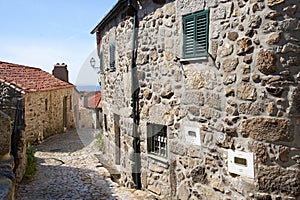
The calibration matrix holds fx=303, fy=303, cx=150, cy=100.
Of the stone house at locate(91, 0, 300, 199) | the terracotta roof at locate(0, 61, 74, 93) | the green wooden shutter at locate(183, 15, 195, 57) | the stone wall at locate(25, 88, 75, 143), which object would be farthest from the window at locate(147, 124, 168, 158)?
the stone wall at locate(25, 88, 75, 143)

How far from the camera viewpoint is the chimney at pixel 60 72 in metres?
20.7

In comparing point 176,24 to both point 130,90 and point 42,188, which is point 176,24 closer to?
point 130,90

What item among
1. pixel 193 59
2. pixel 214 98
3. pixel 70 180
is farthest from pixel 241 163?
pixel 70 180

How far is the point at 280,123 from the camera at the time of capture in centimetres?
421

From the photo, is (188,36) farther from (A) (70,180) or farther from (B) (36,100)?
(B) (36,100)

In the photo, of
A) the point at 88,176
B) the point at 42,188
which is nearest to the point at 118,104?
the point at 88,176

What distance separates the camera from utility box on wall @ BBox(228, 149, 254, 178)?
4.48 meters

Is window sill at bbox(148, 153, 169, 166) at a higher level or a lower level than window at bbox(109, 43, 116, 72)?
lower

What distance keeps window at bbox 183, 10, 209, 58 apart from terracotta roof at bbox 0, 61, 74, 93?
9.92 metres

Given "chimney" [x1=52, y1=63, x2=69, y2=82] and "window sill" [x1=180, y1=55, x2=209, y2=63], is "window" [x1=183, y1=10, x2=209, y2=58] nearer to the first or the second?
"window sill" [x1=180, y1=55, x2=209, y2=63]

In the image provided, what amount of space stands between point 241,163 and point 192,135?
1121 mm

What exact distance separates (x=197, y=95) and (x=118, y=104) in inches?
146

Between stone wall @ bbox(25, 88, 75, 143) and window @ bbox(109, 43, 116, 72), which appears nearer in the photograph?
window @ bbox(109, 43, 116, 72)

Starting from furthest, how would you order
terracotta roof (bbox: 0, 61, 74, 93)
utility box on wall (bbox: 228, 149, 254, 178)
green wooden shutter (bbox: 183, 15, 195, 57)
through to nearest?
terracotta roof (bbox: 0, 61, 74, 93), green wooden shutter (bbox: 183, 15, 195, 57), utility box on wall (bbox: 228, 149, 254, 178)
